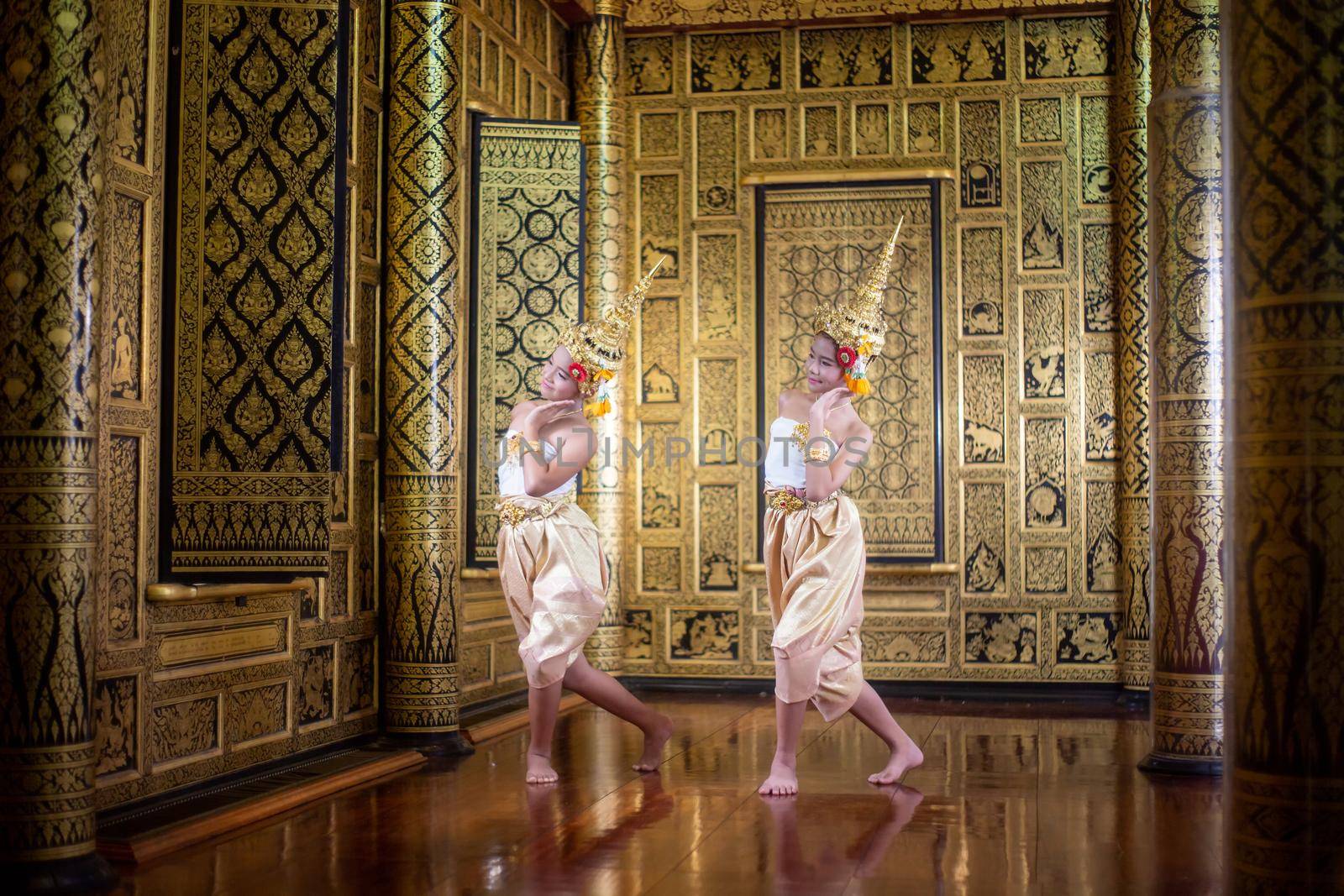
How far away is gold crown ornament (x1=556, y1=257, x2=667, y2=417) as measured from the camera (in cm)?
498

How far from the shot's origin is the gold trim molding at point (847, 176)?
7789 mm

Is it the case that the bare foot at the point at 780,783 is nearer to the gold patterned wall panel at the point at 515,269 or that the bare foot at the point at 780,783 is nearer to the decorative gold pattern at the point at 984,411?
the gold patterned wall panel at the point at 515,269

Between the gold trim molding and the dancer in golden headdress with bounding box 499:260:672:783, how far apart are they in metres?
3.10

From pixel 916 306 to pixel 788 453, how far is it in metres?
3.10

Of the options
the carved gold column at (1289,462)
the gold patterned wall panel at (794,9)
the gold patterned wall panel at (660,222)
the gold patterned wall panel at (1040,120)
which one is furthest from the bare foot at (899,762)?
the gold patterned wall panel at (794,9)

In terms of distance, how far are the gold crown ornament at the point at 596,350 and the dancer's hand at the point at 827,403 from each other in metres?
0.74

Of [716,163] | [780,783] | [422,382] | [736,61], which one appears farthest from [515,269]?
[780,783]

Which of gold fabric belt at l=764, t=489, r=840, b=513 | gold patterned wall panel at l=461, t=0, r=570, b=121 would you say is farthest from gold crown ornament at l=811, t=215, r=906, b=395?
gold patterned wall panel at l=461, t=0, r=570, b=121

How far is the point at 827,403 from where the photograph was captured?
4809 mm

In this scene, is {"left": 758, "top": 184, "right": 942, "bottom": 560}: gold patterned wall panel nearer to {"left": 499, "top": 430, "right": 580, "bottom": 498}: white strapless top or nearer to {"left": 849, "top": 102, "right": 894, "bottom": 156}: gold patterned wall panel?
{"left": 849, "top": 102, "right": 894, "bottom": 156}: gold patterned wall panel

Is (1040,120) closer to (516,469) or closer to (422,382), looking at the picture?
(422,382)

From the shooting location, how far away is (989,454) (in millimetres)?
7680

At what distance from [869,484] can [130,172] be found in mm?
4587

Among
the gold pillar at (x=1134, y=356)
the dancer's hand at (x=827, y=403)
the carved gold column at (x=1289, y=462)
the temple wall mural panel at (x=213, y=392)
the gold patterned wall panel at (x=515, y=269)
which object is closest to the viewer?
the carved gold column at (x=1289, y=462)
